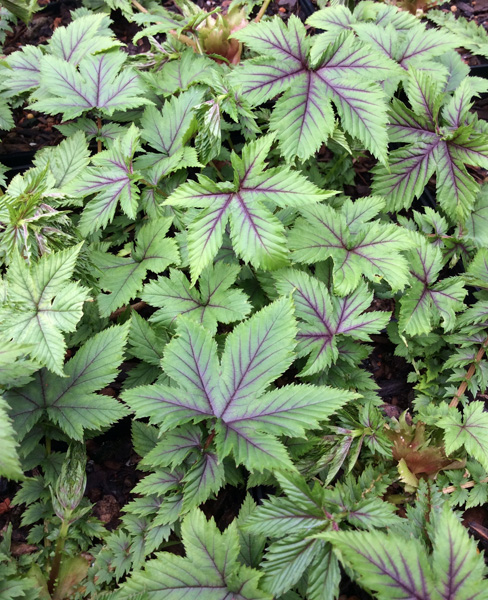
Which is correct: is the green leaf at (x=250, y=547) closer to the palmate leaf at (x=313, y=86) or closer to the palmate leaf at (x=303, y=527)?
the palmate leaf at (x=303, y=527)

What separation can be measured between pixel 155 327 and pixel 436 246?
1100 millimetres

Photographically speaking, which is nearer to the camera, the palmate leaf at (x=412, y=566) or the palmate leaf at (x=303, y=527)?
the palmate leaf at (x=412, y=566)

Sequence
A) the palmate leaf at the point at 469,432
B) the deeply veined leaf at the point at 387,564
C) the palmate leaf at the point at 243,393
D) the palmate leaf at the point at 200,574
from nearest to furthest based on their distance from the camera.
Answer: the deeply veined leaf at the point at 387,564 → the palmate leaf at the point at 200,574 → the palmate leaf at the point at 243,393 → the palmate leaf at the point at 469,432

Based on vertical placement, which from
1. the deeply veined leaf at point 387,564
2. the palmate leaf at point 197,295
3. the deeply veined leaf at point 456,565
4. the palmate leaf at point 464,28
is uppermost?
the palmate leaf at point 464,28

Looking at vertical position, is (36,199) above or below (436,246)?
below

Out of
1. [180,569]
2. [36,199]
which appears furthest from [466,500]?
[36,199]

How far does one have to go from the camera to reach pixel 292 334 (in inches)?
55.5

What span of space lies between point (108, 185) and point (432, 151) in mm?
1296

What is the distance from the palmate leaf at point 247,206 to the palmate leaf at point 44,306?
0.37 m

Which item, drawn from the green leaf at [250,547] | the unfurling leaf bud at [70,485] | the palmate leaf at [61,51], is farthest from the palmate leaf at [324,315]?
the palmate leaf at [61,51]

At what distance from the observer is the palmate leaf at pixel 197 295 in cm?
164

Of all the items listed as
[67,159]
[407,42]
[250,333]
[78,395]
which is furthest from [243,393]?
[407,42]

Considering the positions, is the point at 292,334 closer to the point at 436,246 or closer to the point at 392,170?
the point at 436,246

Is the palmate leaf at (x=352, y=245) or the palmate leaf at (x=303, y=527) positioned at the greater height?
the palmate leaf at (x=352, y=245)
